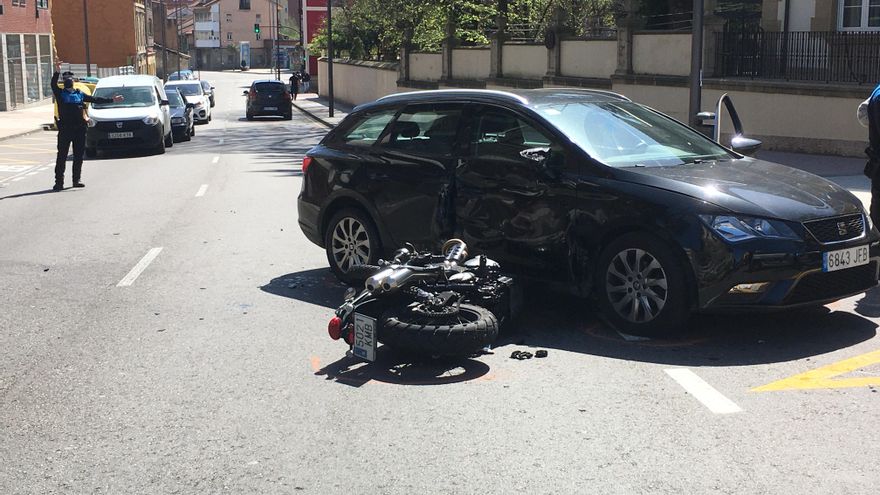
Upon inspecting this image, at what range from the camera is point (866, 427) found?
5.38 m

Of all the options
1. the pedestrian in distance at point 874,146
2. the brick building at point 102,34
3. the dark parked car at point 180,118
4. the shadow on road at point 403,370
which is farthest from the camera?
Answer: the brick building at point 102,34

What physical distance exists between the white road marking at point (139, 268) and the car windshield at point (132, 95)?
596 inches

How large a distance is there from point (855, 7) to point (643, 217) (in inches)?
781

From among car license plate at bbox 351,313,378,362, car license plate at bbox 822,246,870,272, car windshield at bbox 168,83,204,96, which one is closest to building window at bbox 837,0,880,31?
car license plate at bbox 822,246,870,272

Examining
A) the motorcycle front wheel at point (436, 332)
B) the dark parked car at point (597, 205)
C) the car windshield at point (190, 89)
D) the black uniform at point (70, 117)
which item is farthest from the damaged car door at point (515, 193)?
the car windshield at point (190, 89)

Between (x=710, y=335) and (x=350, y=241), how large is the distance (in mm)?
3246

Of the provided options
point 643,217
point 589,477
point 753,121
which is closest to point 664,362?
point 643,217

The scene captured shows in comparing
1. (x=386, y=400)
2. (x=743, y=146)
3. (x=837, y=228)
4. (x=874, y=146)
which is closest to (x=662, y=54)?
(x=874, y=146)

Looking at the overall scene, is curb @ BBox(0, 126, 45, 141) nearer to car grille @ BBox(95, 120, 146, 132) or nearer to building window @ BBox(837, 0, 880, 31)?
car grille @ BBox(95, 120, 146, 132)

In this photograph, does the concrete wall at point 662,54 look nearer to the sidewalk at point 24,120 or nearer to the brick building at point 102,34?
the sidewalk at point 24,120

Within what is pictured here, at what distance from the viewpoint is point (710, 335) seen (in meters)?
7.29

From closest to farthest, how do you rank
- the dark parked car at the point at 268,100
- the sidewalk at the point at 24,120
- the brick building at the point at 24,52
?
1. the sidewalk at the point at 24,120
2. the dark parked car at the point at 268,100
3. the brick building at the point at 24,52

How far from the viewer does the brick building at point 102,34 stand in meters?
73.6

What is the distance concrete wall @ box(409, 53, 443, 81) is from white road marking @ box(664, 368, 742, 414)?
34.3m
